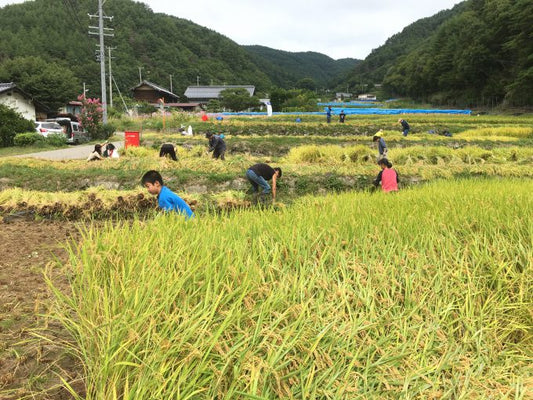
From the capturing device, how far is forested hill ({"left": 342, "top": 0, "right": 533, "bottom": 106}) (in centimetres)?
4306

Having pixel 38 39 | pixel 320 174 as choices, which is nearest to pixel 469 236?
pixel 320 174

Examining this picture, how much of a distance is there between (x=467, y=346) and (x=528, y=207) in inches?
82.7

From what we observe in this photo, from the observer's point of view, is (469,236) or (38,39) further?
(38,39)

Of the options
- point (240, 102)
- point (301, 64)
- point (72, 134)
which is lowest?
point (72, 134)

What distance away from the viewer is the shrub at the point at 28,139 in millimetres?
19359

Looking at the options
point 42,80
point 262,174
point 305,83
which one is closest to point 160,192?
point 262,174

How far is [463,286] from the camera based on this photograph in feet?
7.70

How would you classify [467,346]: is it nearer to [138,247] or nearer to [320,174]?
[138,247]

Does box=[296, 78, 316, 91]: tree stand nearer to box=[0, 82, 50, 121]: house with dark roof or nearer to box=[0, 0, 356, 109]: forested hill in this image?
box=[0, 0, 356, 109]: forested hill

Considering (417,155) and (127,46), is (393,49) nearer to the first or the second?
(127,46)

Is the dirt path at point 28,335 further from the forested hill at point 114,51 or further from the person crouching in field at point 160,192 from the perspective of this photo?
the forested hill at point 114,51

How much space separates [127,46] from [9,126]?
6224 centimetres

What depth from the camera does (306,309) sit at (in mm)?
1952

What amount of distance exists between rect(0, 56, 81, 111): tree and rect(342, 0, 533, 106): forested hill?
5522 cm
